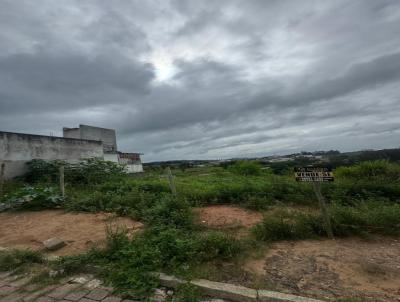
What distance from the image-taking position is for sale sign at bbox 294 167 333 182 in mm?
4590

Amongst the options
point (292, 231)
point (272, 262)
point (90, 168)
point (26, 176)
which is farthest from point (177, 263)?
point (26, 176)

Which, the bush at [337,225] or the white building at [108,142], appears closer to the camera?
the bush at [337,225]

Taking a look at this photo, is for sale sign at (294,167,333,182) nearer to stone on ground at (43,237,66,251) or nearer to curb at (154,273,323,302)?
curb at (154,273,323,302)

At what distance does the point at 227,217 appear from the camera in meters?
6.25

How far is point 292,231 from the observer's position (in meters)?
4.67

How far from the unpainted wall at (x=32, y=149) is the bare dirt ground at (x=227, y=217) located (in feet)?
34.8

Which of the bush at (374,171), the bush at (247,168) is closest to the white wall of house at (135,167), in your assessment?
the bush at (247,168)

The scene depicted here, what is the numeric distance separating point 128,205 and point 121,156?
18.2 metres

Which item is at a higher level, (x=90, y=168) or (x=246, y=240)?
(x=90, y=168)

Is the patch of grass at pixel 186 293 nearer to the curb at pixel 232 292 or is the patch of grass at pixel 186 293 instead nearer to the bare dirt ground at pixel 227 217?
the curb at pixel 232 292

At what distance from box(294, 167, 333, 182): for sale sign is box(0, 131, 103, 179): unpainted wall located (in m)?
Result: 12.9

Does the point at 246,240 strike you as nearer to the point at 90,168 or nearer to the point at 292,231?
the point at 292,231

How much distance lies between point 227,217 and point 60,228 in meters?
3.64

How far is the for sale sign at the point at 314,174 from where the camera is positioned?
459cm
